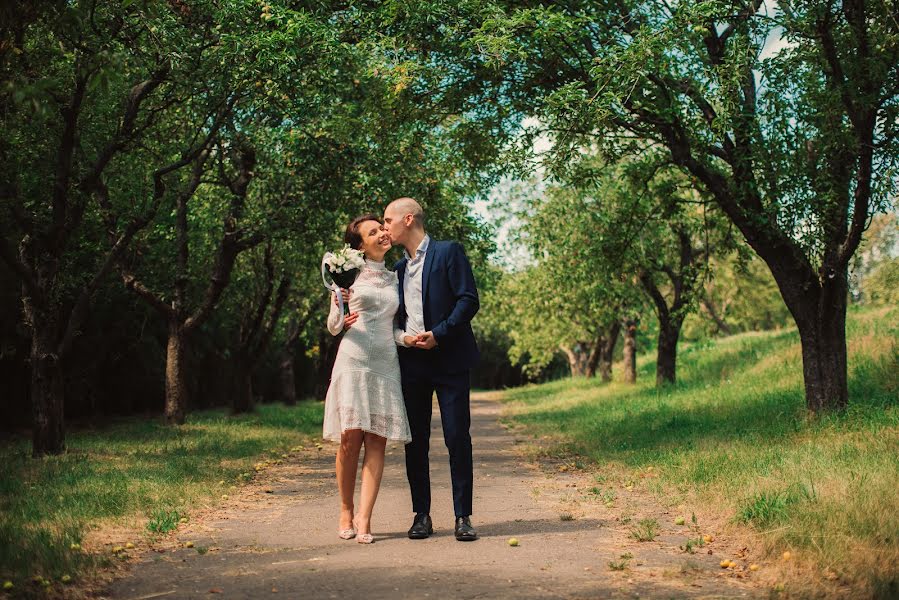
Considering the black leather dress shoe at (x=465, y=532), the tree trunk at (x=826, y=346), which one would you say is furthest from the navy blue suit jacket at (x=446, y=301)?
the tree trunk at (x=826, y=346)

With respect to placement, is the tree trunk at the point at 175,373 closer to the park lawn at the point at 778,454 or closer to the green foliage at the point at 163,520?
the park lawn at the point at 778,454

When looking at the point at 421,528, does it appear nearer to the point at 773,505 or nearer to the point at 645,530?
the point at 645,530

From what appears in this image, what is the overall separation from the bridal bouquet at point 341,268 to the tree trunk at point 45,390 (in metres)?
7.31

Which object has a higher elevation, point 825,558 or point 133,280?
point 133,280

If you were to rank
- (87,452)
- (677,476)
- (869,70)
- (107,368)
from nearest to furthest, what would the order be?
(677,476), (869,70), (87,452), (107,368)

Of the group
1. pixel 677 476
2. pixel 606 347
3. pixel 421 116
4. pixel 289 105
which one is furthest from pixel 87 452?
pixel 606 347

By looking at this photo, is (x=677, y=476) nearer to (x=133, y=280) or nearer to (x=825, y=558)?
(x=825, y=558)

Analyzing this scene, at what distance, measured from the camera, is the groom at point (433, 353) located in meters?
6.48

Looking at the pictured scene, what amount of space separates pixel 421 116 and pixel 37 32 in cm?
505

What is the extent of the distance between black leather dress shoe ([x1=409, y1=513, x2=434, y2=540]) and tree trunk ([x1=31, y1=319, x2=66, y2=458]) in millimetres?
7814

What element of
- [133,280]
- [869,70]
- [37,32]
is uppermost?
[37,32]

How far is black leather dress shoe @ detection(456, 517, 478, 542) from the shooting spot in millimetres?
6379

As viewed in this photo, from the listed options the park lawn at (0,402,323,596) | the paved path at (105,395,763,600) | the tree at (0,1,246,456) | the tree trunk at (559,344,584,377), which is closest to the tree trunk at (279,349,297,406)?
the park lawn at (0,402,323,596)

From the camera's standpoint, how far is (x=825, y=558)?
16.8ft
